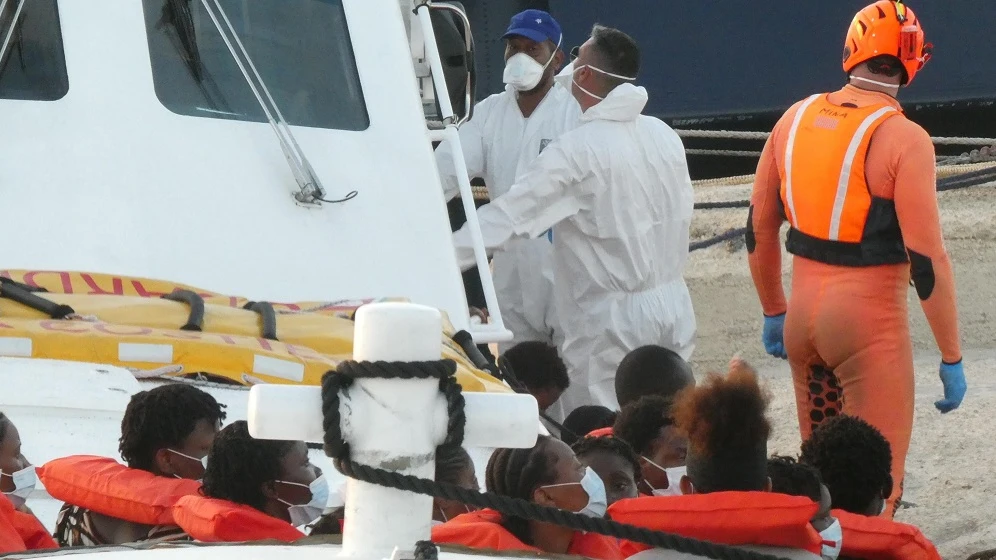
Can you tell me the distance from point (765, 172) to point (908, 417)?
0.90 m

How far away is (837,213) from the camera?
4598 mm

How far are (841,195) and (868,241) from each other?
0.51 ft

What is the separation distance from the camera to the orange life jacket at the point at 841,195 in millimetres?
4578

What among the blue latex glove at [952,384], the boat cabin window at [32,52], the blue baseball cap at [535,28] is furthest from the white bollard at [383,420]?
the blue baseball cap at [535,28]

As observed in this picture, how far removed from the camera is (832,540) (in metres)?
2.85

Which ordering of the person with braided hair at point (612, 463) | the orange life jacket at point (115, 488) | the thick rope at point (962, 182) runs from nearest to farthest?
the orange life jacket at point (115, 488) → the person with braided hair at point (612, 463) → the thick rope at point (962, 182)

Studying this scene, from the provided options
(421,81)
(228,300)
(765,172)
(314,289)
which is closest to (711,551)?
(228,300)

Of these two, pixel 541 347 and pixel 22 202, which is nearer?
pixel 22 202

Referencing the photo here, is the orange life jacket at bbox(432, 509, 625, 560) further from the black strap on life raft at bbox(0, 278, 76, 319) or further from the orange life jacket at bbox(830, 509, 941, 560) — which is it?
the black strap on life raft at bbox(0, 278, 76, 319)

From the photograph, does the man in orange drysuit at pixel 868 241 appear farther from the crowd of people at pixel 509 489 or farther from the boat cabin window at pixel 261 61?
the boat cabin window at pixel 261 61

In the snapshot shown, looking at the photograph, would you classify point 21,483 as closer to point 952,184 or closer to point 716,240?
point 716,240

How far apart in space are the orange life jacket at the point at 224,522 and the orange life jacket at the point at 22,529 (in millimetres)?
250

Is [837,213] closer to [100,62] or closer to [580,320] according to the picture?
[580,320]

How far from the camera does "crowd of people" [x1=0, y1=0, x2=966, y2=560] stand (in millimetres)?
2635
